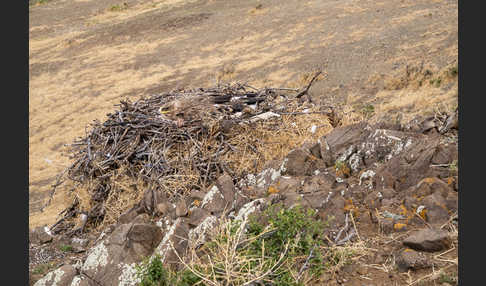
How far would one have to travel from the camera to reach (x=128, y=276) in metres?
4.07

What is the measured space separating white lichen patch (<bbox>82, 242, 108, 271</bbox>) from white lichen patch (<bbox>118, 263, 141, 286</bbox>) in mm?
219

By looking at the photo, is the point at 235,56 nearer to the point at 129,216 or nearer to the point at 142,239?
the point at 129,216

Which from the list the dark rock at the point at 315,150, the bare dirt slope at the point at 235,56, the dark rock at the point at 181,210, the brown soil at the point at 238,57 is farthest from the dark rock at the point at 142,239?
the bare dirt slope at the point at 235,56

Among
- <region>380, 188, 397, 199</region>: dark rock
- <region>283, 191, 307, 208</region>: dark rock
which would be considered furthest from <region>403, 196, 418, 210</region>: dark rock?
<region>283, 191, 307, 208</region>: dark rock

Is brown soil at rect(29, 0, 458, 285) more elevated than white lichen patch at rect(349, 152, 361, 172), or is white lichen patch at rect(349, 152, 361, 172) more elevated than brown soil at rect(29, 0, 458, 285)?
white lichen patch at rect(349, 152, 361, 172)

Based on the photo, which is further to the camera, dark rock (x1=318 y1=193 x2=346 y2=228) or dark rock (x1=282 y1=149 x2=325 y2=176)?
dark rock (x1=282 y1=149 x2=325 y2=176)

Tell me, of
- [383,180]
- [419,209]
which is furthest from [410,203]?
[383,180]

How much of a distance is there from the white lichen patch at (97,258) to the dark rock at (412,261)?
268 cm

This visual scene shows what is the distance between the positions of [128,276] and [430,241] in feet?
8.49

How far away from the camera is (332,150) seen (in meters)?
5.09

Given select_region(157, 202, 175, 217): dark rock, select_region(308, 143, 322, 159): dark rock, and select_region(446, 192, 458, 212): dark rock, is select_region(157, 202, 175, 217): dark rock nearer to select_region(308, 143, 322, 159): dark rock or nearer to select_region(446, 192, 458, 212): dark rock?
A: select_region(308, 143, 322, 159): dark rock

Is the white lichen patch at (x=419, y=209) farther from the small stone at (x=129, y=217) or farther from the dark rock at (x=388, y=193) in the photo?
the small stone at (x=129, y=217)

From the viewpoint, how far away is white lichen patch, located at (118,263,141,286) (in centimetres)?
397

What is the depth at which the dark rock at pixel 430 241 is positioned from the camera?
3.26 metres
